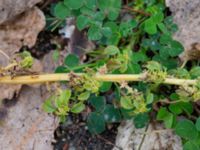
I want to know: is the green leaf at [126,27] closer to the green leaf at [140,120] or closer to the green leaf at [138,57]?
the green leaf at [138,57]

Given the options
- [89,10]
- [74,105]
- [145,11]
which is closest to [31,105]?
[74,105]

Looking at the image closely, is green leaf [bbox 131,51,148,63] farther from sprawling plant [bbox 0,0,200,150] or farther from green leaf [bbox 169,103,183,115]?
green leaf [bbox 169,103,183,115]

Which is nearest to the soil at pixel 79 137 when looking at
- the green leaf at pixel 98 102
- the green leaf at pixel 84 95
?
the green leaf at pixel 98 102

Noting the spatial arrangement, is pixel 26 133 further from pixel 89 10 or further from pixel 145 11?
pixel 145 11

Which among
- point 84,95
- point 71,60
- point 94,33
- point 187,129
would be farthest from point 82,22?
point 187,129

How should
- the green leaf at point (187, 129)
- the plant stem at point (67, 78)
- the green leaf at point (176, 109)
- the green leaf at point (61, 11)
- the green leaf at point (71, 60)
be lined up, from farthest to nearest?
the green leaf at point (61, 11), the green leaf at point (71, 60), the green leaf at point (176, 109), the green leaf at point (187, 129), the plant stem at point (67, 78)

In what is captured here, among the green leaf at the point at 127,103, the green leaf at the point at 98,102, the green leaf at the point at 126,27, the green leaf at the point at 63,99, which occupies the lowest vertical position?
the green leaf at the point at 98,102

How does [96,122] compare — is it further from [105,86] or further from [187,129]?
[187,129]
